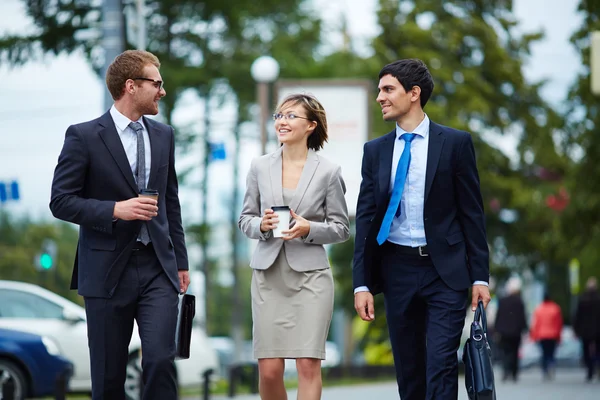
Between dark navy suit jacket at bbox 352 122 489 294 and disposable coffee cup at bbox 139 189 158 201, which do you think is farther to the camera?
dark navy suit jacket at bbox 352 122 489 294

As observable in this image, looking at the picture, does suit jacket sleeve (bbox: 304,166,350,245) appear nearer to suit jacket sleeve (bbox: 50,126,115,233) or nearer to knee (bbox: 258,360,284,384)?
knee (bbox: 258,360,284,384)

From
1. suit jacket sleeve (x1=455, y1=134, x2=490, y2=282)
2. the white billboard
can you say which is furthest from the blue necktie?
the white billboard

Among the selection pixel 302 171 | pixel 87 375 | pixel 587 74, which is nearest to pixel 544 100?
pixel 587 74

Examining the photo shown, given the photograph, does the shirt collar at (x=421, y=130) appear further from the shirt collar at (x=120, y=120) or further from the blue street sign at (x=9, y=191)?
the blue street sign at (x=9, y=191)

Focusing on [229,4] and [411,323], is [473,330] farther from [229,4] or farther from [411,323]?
[229,4]

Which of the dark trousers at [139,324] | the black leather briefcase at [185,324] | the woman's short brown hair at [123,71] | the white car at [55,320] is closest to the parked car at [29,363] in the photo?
the white car at [55,320]

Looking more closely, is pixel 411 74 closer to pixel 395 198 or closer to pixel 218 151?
pixel 395 198

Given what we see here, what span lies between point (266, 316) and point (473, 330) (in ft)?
3.99

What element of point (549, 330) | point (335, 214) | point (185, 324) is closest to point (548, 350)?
point (549, 330)

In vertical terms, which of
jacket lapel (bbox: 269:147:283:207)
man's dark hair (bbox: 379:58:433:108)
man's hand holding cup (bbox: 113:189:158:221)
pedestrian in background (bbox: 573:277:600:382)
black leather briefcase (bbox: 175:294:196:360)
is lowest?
pedestrian in background (bbox: 573:277:600:382)

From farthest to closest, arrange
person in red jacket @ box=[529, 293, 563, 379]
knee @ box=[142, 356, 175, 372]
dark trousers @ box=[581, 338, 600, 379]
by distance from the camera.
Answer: person in red jacket @ box=[529, 293, 563, 379], dark trousers @ box=[581, 338, 600, 379], knee @ box=[142, 356, 175, 372]

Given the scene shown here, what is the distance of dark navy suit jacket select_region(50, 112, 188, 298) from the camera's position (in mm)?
5949

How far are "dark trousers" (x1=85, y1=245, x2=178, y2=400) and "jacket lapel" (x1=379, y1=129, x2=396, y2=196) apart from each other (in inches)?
50.3

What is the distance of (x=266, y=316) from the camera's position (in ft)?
21.9
